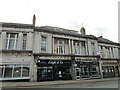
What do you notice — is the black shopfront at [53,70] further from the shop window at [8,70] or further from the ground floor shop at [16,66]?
the shop window at [8,70]

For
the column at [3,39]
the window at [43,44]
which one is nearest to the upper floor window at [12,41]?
the column at [3,39]

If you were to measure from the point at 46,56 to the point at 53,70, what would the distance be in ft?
8.51

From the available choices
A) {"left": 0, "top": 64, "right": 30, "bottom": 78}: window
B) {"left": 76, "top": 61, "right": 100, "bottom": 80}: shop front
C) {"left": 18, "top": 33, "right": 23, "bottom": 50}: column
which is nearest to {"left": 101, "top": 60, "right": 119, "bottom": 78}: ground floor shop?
{"left": 76, "top": 61, "right": 100, "bottom": 80}: shop front

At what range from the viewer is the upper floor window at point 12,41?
14105mm

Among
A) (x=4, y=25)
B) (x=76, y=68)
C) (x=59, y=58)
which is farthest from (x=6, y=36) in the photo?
(x=76, y=68)

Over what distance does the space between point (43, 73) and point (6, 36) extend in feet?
26.7

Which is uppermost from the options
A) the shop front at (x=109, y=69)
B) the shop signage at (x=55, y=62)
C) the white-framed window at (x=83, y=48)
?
the white-framed window at (x=83, y=48)

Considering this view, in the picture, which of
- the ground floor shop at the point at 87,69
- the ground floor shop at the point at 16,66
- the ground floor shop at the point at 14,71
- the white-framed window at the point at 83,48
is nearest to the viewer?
the ground floor shop at the point at 14,71

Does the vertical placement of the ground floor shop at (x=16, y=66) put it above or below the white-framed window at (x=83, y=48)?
below

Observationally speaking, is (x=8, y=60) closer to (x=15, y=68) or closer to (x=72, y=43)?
(x=15, y=68)

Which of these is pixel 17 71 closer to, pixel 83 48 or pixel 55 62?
pixel 55 62

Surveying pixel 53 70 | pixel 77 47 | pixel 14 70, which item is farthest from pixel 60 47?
pixel 14 70

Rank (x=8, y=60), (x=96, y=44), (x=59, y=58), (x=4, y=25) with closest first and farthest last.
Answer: (x=8, y=60) < (x=4, y=25) < (x=59, y=58) < (x=96, y=44)

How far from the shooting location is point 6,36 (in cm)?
1427
